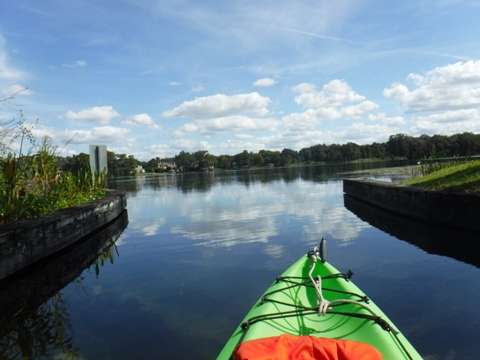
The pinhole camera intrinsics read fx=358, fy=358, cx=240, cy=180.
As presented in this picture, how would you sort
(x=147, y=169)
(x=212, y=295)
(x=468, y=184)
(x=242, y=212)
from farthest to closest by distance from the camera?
1. (x=147, y=169)
2. (x=242, y=212)
3. (x=468, y=184)
4. (x=212, y=295)

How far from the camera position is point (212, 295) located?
228 inches

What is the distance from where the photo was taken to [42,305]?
18.5ft

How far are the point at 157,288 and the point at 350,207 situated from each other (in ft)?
39.0

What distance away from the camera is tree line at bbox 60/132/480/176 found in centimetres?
8162

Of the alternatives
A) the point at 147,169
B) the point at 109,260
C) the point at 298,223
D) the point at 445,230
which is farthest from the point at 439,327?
the point at 147,169

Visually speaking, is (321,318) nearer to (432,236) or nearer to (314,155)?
(432,236)

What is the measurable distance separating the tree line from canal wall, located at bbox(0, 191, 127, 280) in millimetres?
72420

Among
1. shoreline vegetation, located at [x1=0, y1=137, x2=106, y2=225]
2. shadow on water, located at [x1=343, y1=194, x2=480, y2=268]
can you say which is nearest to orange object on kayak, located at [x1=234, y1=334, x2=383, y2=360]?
shadow on water, located at [x1=343, y1=194, x2=480, y2=268]

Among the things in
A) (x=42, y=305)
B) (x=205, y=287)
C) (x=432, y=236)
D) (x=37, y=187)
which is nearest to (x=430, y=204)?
(x=432, y=236)

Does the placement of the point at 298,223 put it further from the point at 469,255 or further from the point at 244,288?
the point at 244,288

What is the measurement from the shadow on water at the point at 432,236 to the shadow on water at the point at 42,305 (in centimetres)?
715

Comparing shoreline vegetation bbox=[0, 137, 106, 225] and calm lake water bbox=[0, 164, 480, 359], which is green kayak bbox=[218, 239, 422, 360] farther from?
shoreline vegetation bbox=[0, 137, 106, 225]

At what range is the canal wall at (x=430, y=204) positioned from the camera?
9.06 metres

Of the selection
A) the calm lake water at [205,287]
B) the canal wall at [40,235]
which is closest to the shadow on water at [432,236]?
the calm lake water at [205,287]
